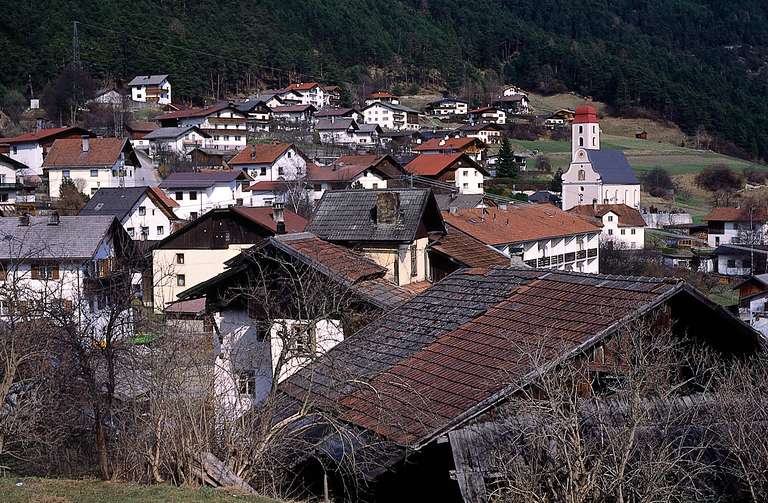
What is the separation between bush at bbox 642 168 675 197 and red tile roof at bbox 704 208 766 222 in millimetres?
24964

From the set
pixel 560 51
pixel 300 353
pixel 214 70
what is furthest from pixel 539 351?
pixel 560 51

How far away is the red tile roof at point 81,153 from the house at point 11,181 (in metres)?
1.67

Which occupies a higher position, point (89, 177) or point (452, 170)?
point (452, 170)

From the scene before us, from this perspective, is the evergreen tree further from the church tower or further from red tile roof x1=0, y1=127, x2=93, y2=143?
red tile roof x1=0, y1=127, x2=93, y2=143

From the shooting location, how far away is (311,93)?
3964 inches

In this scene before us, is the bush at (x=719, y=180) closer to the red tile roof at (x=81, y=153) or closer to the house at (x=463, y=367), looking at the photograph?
the red tile roof at (x=81, y=153)

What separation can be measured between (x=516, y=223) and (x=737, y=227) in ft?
81.5

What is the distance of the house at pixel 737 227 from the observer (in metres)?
55.1

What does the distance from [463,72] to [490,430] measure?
125172mm

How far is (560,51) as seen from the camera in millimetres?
147875

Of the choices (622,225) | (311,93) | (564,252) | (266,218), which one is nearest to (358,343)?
(266,218)

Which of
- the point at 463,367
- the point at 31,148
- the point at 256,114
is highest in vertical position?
the point at 256,114

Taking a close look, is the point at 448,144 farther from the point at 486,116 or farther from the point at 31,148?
the point at 31,148

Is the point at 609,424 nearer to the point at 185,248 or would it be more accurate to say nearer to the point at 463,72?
the point at 185,248
